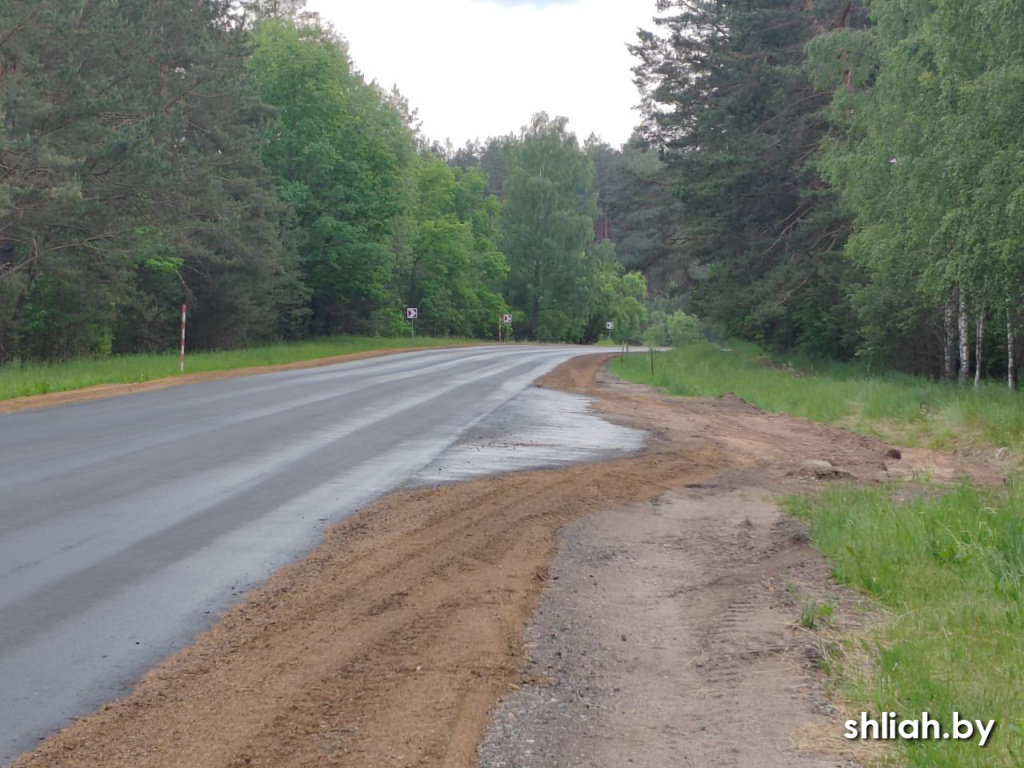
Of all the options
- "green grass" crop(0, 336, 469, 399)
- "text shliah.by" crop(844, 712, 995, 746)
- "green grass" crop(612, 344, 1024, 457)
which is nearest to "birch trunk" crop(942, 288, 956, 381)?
"green grass" crop(612, 344, 1024, 457)

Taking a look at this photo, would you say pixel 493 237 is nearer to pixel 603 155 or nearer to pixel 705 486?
pixel 603 155

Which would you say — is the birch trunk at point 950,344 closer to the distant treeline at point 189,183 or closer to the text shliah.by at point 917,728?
the distant treeline at point 189,183

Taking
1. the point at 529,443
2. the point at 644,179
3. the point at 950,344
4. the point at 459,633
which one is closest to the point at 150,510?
the point at 459,633

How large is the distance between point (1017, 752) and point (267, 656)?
12.3 feet

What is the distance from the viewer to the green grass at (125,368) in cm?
2330

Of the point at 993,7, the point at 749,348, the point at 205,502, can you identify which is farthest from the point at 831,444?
the point at 749,348

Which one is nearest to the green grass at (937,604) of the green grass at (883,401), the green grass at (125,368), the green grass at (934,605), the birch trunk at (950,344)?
the green grass at (934,605)

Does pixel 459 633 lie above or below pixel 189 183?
below

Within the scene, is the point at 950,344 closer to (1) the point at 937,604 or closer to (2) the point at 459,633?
(1) the point at 937,604

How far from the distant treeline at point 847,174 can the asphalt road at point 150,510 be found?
1006 centimetres

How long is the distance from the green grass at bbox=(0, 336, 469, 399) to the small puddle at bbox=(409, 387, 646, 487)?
392 inches

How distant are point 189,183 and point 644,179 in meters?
23.4

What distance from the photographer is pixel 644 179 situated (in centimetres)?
5075

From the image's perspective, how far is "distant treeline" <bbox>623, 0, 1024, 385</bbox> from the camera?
62.6 feet
